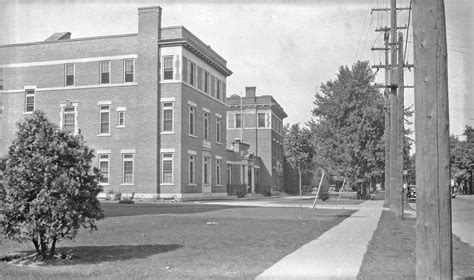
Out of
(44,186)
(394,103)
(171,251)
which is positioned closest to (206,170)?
(394,103)

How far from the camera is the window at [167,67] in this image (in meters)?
38.9

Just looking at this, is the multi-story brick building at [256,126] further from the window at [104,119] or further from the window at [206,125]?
the window at [104,119]

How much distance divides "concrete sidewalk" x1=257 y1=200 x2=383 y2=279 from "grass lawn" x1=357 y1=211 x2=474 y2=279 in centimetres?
19

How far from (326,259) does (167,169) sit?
29904 millimetres

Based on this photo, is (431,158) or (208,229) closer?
(431,158)

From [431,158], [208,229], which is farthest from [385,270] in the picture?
[208,229]

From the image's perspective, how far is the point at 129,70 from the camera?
3991 cm

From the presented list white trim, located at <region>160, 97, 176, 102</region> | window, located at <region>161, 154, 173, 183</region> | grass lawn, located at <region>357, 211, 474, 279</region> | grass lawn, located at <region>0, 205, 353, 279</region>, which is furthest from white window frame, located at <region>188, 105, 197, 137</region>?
grass lawn, located at <region>357, 211, 474, 279</region>

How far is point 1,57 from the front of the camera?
42.4 m

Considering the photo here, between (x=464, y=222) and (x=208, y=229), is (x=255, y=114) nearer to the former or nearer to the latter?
(x=464, y=222)

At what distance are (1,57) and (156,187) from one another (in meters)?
17.1

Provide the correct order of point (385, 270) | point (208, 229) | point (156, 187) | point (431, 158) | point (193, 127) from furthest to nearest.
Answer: point (193, 127), point (156, 187), point (208, 229), point (385, 270), point (431, 158)

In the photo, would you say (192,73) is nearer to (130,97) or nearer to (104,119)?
(130,97)

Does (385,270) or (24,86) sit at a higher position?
(24,86)
